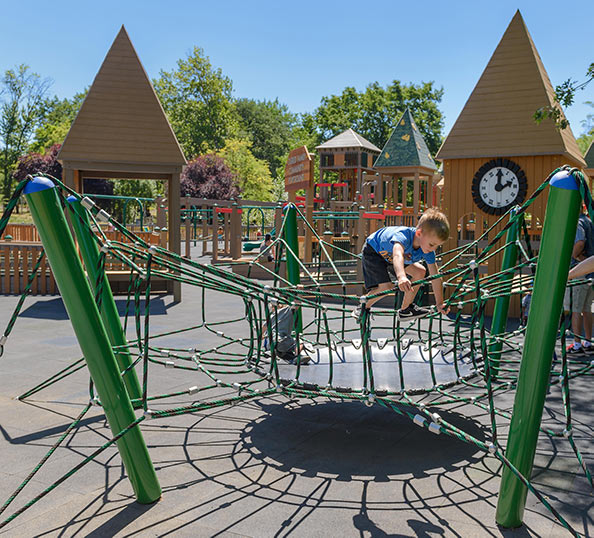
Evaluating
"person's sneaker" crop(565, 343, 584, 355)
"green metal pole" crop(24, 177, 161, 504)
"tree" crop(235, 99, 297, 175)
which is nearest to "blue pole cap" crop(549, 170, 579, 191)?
"green metal pole" crop(24, 177, 161, 504)

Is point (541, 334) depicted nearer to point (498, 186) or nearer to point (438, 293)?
point (438, 293)

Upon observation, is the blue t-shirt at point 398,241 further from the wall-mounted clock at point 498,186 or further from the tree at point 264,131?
the tree at point 264,131

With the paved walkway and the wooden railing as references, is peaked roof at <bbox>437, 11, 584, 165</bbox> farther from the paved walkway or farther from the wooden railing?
the wooden railing

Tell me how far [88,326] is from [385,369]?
2.61 m

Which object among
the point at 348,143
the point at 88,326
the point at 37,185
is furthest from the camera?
the point at 348,143

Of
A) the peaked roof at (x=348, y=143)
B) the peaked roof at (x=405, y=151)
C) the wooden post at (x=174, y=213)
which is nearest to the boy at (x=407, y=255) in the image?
the wooden post at (x=174, y=213)

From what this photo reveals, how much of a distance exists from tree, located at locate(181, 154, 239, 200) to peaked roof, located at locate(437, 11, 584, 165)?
31654 millimetres

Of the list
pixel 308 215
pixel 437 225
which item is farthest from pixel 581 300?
pixel 308 215

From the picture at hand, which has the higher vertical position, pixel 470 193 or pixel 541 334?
pixel 470 193

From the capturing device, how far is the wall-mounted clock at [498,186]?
34.5 ft

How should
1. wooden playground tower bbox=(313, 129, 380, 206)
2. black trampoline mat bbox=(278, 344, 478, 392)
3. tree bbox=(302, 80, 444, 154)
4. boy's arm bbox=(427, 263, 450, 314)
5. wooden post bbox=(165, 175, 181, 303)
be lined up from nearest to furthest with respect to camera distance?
black trampoline mat bbox=(278, 344, 478, 392) → boy's arm bbox=(427, 263, 450, 314) → wooden post bbox=(165, 175, 181, 303) → wooden playground tower bbox=(313, 129, 380, 206) → tree bbox=(302, 80, 444, 154)

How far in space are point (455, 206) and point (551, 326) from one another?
28.5 feet

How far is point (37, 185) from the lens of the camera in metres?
2.99

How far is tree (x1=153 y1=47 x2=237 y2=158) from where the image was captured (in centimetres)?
5825
